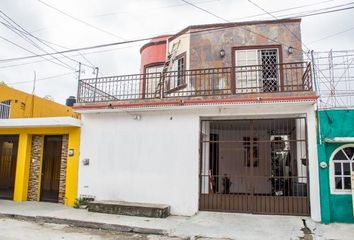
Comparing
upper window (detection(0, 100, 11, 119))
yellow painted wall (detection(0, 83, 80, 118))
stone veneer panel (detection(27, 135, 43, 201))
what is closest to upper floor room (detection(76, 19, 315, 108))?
stone veneer panel (detection(27, 135, 43, 201))

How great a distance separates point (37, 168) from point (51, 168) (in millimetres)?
594

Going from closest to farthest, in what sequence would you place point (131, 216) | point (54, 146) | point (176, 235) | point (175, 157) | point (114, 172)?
1. point (176, 235)
2. point (131, 216)
3. point (175, 157)
4. point (114, 172)
5. point (54, 146)

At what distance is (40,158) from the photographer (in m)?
12.3

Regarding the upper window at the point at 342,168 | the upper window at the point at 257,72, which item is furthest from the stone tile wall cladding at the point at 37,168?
the upper window at the point at 342,168

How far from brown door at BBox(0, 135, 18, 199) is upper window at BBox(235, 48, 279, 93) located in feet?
31.5

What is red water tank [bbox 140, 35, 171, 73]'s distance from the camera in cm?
1494

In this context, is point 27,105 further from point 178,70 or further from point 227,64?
point 227,64

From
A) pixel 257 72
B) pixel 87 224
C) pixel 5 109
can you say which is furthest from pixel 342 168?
pixel 5 109

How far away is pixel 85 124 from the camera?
1141cm

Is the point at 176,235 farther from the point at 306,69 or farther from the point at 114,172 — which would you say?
the point at 306,69

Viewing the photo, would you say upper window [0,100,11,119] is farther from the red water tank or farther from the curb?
the red water tank

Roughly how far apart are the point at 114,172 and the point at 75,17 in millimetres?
5833

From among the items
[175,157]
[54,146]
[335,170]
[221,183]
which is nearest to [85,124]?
[54,146]

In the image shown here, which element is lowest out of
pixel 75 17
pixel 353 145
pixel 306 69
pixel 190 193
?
pixel 190 193
